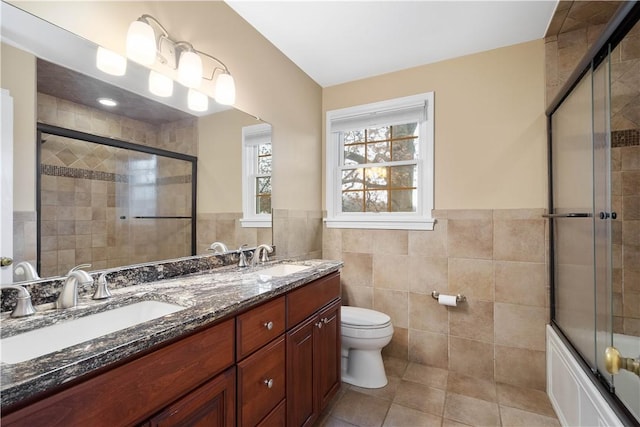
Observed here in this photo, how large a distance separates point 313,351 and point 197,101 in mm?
1489

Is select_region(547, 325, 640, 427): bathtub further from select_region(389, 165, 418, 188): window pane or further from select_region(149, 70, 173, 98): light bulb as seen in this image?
select_region(149, 70, 173, 98): light bulb

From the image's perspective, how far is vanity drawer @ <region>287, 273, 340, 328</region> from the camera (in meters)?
1.42

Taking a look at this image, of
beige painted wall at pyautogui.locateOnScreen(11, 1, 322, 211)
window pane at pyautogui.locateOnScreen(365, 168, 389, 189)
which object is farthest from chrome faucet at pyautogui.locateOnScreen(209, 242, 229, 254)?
window pane at pyautogui.locateOnScreen(365, 168, 389, 189)

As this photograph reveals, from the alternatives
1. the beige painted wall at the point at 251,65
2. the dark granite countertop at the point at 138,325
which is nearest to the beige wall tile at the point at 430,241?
the beige painted wall at the point at 251,65

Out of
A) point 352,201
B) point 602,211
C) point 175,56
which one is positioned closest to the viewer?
point 602,211

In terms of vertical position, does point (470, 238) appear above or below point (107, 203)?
below

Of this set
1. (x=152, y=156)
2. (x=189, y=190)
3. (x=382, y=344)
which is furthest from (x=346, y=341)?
(x=152, y=156)

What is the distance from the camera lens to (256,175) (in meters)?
2.04

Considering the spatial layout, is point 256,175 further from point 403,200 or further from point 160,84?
point 403,200

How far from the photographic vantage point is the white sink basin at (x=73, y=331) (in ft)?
2.51

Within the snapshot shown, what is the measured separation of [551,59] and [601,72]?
2.47 ft

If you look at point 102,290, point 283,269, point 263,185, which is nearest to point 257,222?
point 263,185

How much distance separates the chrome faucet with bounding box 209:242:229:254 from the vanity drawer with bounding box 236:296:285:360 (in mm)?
615

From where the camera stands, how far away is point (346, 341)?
2.07 m
